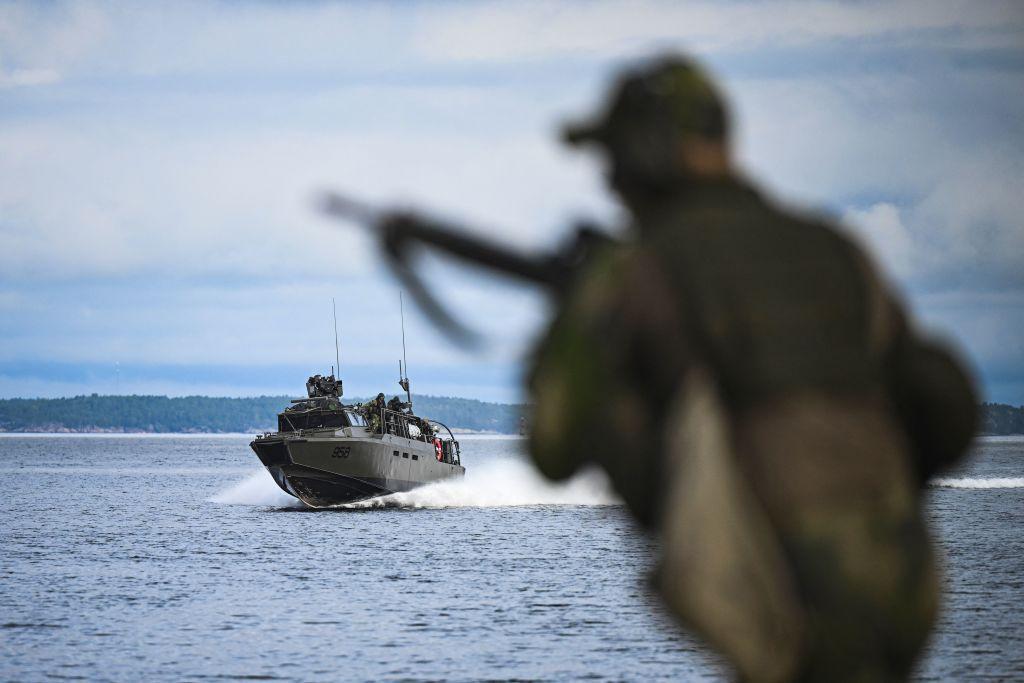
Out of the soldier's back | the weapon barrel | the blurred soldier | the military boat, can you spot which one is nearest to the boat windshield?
the military boat

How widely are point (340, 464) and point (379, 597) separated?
2209 cm

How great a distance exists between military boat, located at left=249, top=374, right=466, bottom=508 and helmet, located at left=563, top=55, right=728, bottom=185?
54127mm

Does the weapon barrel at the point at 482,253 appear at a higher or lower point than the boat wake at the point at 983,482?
higher

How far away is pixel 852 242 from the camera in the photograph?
2.89m

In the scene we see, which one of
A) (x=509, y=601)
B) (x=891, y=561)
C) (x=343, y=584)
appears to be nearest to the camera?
(x=891, y=561)

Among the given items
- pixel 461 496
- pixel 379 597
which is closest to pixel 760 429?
pixel 379 597

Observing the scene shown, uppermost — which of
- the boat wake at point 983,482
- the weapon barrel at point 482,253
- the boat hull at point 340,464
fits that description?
the weapon barrel at point 482,253

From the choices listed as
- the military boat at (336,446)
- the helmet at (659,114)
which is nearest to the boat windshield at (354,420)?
the military boat at (336,446)

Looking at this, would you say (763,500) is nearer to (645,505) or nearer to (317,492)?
(645,505)

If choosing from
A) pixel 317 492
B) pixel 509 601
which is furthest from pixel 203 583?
pixel 317 492

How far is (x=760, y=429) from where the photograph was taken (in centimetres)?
281

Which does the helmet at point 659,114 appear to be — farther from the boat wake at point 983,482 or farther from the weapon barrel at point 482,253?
the boat wake at point 983,482

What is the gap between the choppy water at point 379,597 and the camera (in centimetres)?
2781

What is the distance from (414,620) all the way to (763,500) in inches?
1275
